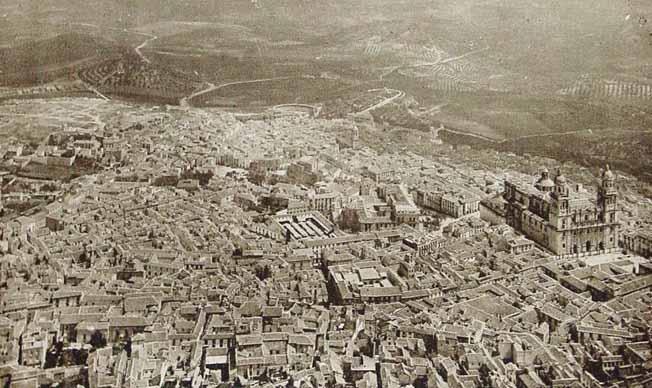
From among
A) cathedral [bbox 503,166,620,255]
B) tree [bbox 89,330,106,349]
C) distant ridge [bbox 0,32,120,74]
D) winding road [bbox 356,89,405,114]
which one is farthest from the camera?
winding road [bbox 356,89,405,114]

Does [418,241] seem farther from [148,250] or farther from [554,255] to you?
[148,250]

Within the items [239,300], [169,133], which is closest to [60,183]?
[169,133]

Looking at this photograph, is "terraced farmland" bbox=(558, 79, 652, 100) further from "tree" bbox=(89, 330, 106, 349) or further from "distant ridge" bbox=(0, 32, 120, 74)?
"distant ridge" bbox=(0, 32, 120, 74)

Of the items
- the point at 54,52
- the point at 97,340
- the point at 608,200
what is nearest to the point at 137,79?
the point at 54,52

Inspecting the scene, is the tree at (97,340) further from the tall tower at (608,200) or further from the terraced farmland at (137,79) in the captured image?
the terraced farmland at (137,79)

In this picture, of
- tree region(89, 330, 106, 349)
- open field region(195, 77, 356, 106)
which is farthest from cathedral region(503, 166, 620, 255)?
open field region(195, 77, 356, 106)

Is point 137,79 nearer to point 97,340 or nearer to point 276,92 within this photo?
point 276,92
